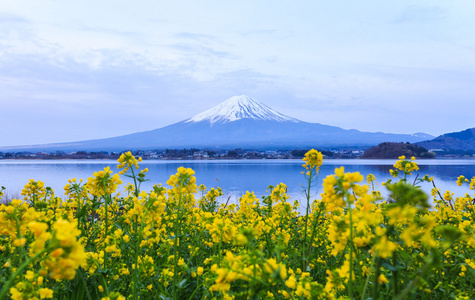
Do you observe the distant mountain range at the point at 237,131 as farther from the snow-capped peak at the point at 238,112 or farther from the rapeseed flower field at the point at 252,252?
the rapeseed flower field at the point at 252,252

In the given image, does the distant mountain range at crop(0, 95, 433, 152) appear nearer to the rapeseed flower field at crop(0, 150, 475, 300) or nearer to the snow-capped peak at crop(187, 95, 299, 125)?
the snow-capped peak at crop(187, 95, 299, 125)

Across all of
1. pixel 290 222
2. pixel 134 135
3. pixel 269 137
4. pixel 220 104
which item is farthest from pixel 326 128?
pixel 290 222

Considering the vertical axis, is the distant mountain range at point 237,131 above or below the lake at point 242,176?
above

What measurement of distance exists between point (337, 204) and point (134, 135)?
601 feet

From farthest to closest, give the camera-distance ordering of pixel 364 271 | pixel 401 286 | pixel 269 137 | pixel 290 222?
1. pixel 269 137
2. pixel 290 222
3. pixel 401 286
4. pixel 364 271

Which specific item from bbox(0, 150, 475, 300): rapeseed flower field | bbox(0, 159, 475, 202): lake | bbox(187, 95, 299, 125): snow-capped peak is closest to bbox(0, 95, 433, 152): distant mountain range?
bbox(187, 95, 299, 125): snow-capped peak

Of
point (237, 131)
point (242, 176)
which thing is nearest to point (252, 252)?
point (242, 176)

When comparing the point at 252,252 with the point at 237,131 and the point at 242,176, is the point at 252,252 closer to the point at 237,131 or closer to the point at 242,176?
the point at 242,176

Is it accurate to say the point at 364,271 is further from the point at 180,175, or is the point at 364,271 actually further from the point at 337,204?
the point at 180,175

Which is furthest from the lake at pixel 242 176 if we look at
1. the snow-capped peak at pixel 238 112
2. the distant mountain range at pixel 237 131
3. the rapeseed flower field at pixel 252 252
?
the snow-capped peak at pixel 238 112

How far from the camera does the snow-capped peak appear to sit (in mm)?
173250

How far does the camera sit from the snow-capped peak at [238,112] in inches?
6821

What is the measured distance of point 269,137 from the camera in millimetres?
172000

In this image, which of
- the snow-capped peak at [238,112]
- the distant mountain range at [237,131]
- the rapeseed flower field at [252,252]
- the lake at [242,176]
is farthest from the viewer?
the snow-capped peak at [238,112]
